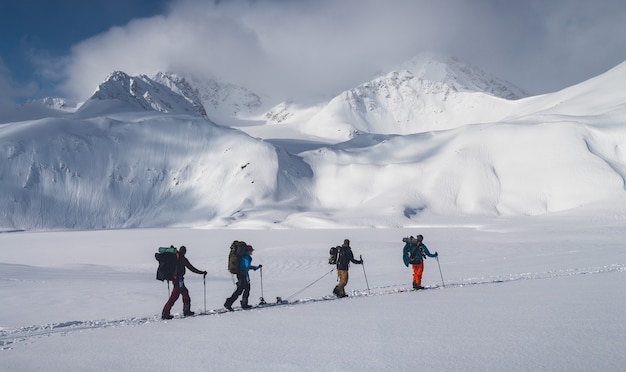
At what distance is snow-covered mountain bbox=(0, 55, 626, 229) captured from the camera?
74.4m

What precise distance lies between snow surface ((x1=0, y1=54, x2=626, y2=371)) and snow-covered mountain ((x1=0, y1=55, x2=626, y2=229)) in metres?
0.39

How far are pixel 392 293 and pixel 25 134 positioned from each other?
10676 centimetres

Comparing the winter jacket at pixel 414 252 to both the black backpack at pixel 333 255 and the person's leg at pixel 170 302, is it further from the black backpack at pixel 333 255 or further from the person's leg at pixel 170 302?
the person's leg at pixel 170 302

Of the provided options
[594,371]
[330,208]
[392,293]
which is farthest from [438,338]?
[330,208]

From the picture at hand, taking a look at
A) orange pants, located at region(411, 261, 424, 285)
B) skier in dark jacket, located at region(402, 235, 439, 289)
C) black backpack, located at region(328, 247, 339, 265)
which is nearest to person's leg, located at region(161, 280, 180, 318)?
black backpack, located at region(328, 247, 339, 265)

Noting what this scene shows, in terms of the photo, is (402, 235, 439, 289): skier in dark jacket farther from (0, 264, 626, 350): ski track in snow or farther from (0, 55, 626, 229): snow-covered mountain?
(0, 55, 626, 229): snow-covered mountain

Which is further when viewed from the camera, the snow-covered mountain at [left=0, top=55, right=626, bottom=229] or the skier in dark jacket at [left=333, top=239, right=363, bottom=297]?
the snow-covered mountain at [left=0, top=55, right=626, bottom=229]

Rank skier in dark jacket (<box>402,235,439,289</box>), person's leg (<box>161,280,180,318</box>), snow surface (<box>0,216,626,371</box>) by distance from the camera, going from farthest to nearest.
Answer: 1. skier in dark jacket (<box>402,235,439,289</box>)
2. person's leg (<box>161,280,180,318</box>)
3. snow surface (<box>0,216,626,371</box>)

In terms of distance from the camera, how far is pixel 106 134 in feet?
350

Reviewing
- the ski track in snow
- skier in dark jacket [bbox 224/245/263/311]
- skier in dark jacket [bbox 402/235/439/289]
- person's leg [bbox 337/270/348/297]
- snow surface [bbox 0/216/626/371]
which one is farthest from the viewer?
skier in dark jacket [bbox 402/235/439/289]

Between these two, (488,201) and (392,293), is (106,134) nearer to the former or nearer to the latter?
(488,201)

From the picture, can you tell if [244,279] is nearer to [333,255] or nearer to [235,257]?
[235,257]

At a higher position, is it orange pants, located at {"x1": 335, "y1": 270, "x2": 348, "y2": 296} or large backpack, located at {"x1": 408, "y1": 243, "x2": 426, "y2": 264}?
large backpack, located at {"x1": 408, "y1": 243, "x2": 426, "y2": 264}

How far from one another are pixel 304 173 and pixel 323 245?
69666mm
